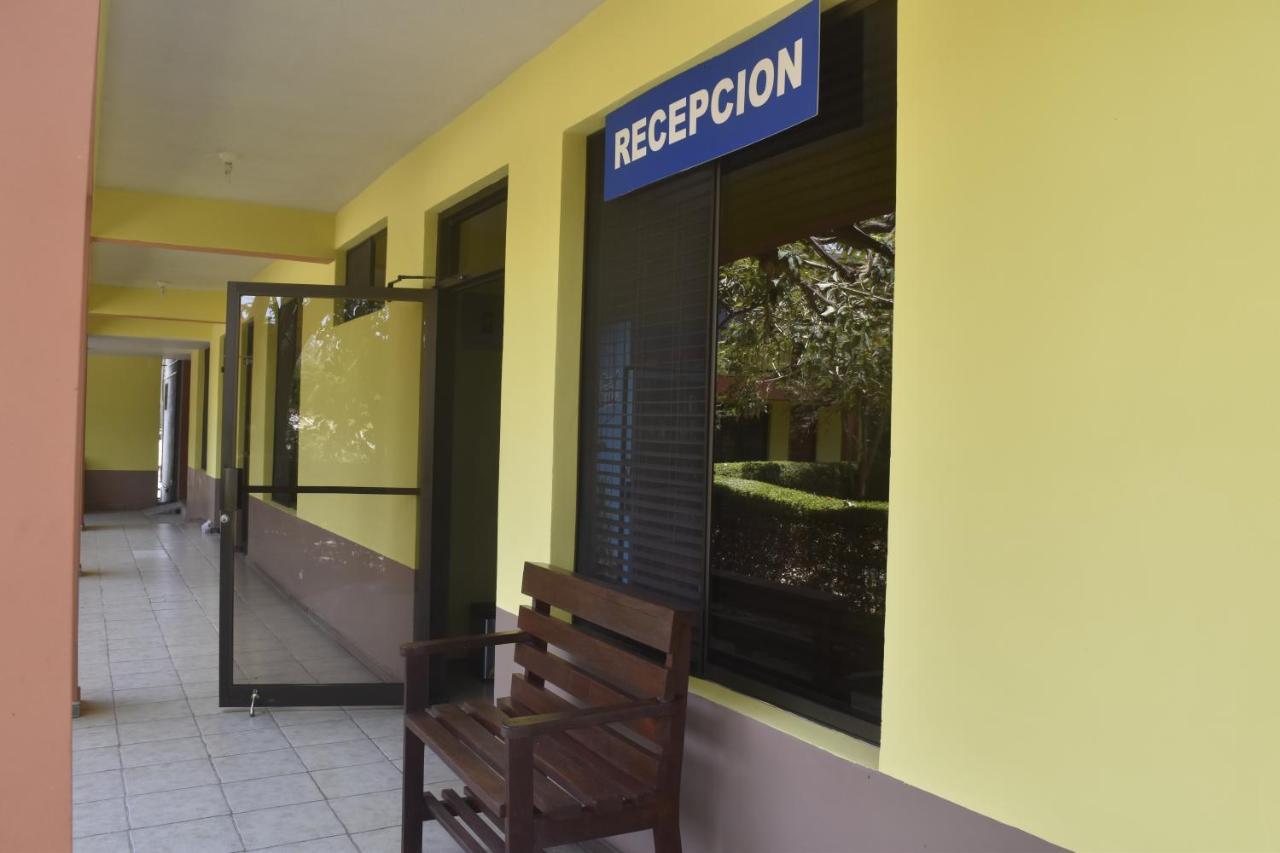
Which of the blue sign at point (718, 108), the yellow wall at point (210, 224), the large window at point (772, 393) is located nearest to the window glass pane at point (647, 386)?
the large window at point (772, 393)

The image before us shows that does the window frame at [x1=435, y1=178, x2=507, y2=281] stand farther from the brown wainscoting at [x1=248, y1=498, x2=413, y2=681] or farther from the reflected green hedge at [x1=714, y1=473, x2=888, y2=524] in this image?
the reflected green hedge at [x1=714, y1=473, x2=888, y2=524]

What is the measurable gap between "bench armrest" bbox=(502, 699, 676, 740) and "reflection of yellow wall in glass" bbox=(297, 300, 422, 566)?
295 centimetres

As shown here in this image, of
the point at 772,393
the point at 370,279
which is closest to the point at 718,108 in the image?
the point at 772,393

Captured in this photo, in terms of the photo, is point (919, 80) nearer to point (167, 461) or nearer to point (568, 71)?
point (568, 71)

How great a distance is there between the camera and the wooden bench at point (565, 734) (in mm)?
2617

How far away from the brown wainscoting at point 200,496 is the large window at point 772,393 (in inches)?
492

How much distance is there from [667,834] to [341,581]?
3646 millimetres

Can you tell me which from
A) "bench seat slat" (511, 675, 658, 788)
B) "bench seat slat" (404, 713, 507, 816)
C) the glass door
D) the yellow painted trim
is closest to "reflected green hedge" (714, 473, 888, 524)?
the yellow painted trim

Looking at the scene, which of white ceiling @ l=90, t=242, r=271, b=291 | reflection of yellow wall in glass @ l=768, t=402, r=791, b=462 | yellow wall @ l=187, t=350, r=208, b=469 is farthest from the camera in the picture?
yellow wall @ l=187, t=350, r=208, b=469

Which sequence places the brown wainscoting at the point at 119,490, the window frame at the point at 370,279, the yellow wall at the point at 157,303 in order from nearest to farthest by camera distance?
the window frame at the point at 370,279 < the yellow wall at the point at 157,303 < the brown wainscoting at the point at 119,490

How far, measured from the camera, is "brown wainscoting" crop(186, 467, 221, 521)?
1494 cm

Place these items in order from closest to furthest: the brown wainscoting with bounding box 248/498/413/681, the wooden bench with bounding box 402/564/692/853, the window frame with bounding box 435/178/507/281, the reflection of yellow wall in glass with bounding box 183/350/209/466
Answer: the wooden bench with bounding box 402/564/692/853, the window frame with bounding box 435/178/507/281, the brown wainscoting with bounding box 248/498/413/681, the reflection of yellow wall in glass with bounding box 183/350/209/466

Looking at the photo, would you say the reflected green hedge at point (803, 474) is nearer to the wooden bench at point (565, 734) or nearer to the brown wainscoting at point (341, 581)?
the wooden bench at point (565, 734)

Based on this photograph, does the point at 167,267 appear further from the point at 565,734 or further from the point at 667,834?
the point at 667,834
